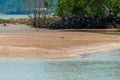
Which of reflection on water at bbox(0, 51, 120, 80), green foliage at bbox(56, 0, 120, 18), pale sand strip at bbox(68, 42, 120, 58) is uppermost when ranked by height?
green foliage at bbox(56, 0, 120, 18)

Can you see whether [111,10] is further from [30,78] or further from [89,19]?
[30,78]

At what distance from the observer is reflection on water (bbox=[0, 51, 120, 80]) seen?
2128cm

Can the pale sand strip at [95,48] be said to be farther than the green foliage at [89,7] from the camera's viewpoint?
No

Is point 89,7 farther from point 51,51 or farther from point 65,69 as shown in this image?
point 65,69

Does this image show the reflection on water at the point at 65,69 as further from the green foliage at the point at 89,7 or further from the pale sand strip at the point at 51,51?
the green foliage at the point at 89,7

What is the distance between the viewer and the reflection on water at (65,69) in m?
21.3

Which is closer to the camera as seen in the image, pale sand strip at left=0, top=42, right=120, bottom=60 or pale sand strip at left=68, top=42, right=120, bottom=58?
pale sand strip at left=0, top=42, right=120, bottom=60

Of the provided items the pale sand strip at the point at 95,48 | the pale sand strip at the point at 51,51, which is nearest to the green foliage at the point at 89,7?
the pale sand strip at the point at 95,48

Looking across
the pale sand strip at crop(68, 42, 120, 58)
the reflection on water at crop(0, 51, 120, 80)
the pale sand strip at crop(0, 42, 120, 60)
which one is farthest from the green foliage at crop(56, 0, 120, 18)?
the reflection on water at crop(0, 51, 120, 80)

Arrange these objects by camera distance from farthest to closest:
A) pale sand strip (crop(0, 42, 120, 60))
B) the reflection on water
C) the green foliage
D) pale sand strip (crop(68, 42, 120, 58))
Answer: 1. the green foliage
2. pale sand strip (crop(68, 42, 120, 58))
3. pale sand strip (crop(0, 42, 120, 60))
4. the reflection on water

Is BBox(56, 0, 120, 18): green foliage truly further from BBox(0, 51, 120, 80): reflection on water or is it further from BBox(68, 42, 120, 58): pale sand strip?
BBox(0, 51, 120, 80): reflection on water

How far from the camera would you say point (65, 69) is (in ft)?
77.6

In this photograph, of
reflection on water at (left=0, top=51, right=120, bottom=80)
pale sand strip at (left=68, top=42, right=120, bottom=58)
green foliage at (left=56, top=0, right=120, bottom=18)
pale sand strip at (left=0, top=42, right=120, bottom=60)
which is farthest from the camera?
green foliage at (left=56, top=0, right=120, bottom=18)

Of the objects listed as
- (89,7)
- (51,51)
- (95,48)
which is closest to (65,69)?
(51,51)
